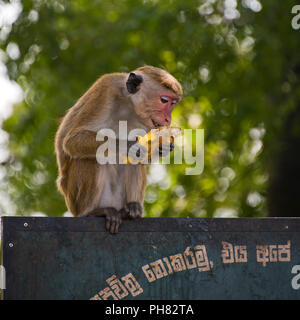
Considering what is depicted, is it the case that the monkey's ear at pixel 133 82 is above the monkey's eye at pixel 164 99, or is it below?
above

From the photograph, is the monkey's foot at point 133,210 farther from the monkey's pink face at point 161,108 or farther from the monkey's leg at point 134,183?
the monkey's pink face at point 161,108

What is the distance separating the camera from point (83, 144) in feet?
15.6

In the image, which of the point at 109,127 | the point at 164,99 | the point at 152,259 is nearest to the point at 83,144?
the point at 109,127

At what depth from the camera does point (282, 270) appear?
3953 mm

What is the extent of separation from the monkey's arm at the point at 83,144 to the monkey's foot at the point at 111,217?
0.52 metres

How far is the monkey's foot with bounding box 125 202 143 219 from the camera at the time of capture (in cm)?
434

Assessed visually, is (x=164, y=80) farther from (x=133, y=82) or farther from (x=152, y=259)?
(x=152, y=259)

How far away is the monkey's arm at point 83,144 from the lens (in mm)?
4742

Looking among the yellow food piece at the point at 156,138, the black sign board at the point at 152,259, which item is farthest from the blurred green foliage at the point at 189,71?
the black sign board at the point at 152,259

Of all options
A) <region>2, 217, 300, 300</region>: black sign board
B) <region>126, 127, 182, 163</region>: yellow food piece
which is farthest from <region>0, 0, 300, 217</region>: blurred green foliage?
<region>2, 217, 300, 300</region>: black sign board

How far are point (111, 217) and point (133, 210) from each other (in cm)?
35

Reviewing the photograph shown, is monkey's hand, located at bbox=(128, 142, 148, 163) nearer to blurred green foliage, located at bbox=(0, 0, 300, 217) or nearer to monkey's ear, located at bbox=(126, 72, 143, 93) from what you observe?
monkey's ear, located at bbox=(126, 72, 143, 93)

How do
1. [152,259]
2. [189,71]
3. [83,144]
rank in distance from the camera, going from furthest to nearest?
[189,71]
[83,144]
[152,259]
